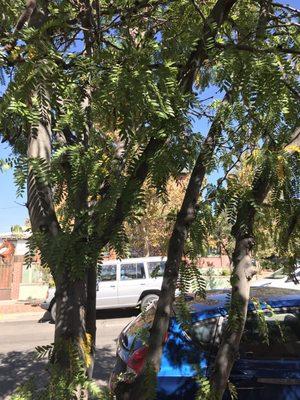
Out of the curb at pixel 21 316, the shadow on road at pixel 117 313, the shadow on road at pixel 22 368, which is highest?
the shadow on road at pixel 117 313

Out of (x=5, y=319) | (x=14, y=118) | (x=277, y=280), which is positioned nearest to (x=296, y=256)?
(x=14, y=118)

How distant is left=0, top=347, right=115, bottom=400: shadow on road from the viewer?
7.22m

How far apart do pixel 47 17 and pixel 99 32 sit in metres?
0.54

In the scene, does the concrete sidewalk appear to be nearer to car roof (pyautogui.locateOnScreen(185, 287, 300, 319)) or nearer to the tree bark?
car roof (pyautogui.locateOnScreen(185, 287, 300, 319))

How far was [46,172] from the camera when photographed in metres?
2.03

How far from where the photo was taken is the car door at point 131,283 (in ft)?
46.9

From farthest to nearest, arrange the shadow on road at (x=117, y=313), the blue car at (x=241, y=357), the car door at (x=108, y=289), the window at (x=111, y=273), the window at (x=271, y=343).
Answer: the shadow on road at (x=117, y=313) → the window at (x=111, y=273) → the car door at (x=108, y=289) → the window at (x=271, y=343) → the blue car at (x=241, y=357)

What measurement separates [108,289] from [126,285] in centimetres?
57

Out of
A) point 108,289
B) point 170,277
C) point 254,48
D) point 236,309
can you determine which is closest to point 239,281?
point 236,309

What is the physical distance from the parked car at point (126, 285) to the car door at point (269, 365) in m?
9.81

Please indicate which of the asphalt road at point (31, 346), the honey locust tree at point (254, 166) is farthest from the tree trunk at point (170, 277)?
Result: the asphalt road at point (31, 346)

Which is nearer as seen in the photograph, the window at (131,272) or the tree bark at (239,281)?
the tree bark at (239,281)

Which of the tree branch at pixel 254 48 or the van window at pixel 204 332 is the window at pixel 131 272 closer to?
the van window at pixel 204 332

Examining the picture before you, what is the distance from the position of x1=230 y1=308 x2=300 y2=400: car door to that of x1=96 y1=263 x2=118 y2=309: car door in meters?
10.1
